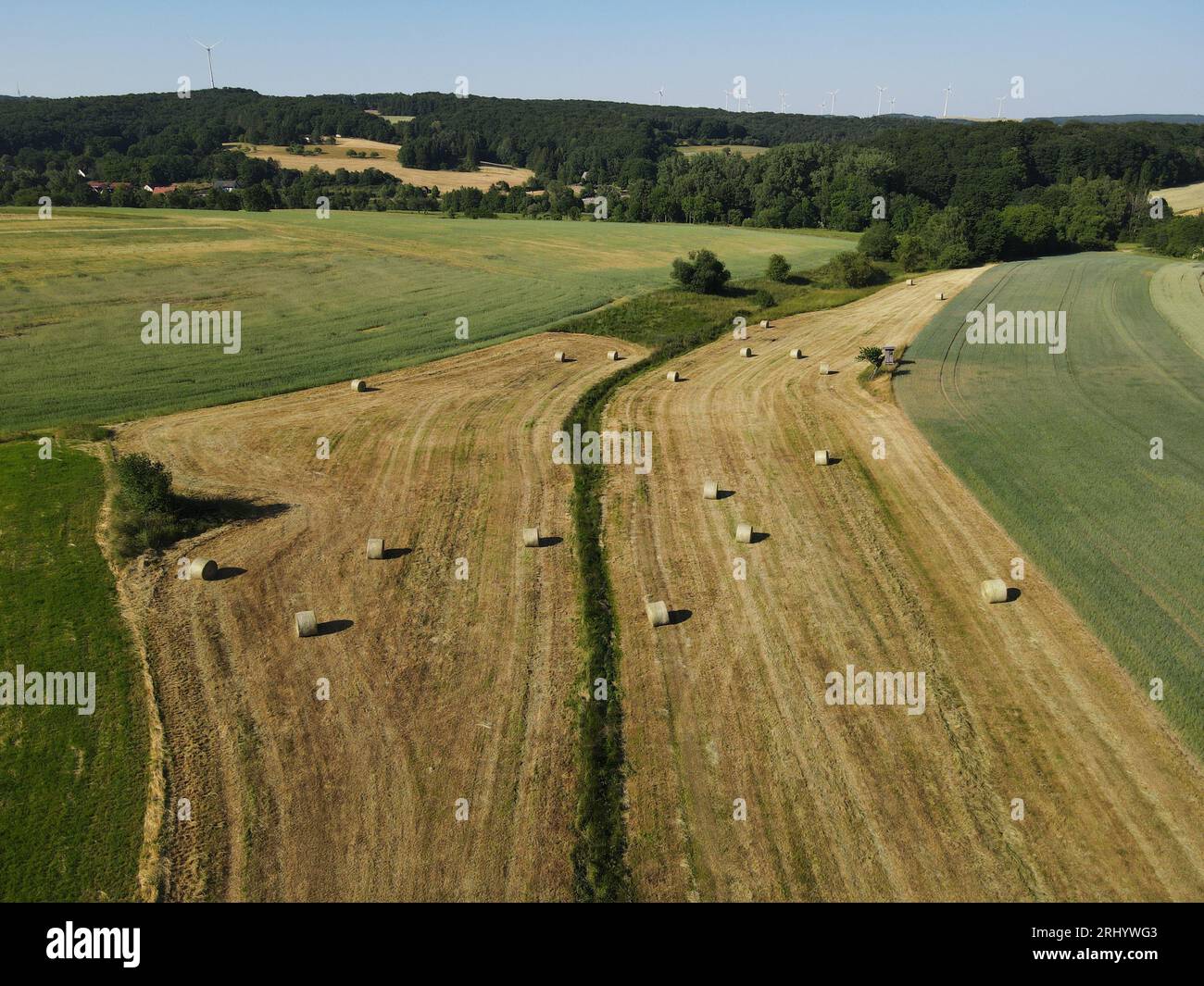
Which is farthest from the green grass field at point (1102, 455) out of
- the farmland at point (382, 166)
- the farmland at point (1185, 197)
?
the farmland at point (382, 166)

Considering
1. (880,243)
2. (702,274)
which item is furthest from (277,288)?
(880,243)

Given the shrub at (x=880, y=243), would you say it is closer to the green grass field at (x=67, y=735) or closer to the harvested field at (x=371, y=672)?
the harvested field at (x=371, y=672)

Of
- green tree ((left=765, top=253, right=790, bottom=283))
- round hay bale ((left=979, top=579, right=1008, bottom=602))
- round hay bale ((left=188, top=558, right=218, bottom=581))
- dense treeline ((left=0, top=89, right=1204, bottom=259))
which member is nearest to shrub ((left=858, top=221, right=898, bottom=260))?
dense treeline ((left=0, top=89, right=1204, bottom=259))

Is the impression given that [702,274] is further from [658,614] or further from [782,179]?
[782,179]

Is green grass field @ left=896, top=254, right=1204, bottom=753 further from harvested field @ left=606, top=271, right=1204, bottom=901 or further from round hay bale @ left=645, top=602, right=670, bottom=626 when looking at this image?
round hay bale @ left=645, top=602, right=670, bottom=626

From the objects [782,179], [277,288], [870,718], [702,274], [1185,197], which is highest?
[1185,197]

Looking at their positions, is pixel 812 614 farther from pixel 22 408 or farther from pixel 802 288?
pixel 802 288

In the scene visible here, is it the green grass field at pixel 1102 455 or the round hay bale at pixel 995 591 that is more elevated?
the green grass field at pixel 1102 455

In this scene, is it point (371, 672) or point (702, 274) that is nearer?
point (371, 672)
